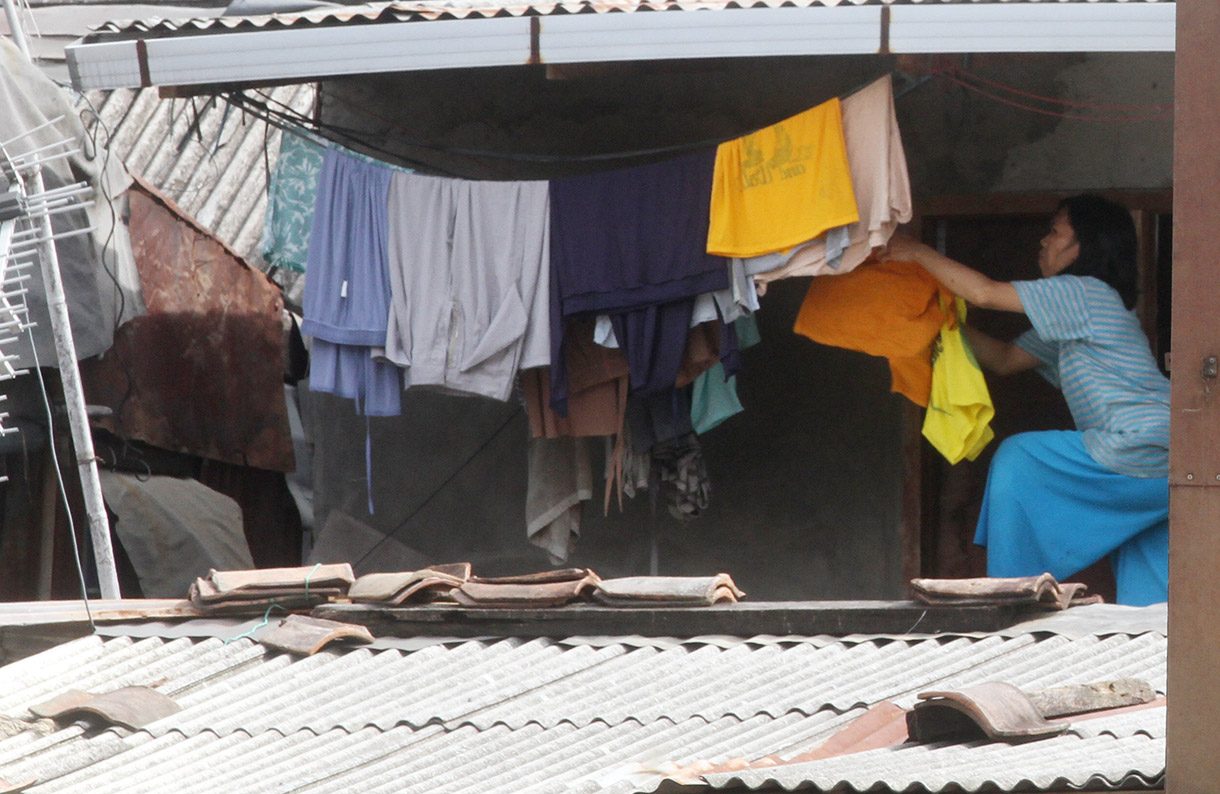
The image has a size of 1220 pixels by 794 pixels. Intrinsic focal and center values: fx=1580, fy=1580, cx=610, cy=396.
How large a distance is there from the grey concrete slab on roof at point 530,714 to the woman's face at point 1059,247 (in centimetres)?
212

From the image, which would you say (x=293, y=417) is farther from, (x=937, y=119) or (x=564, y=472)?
(x=937, y=119)

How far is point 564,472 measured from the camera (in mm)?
6699

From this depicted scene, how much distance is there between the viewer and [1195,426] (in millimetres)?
2732

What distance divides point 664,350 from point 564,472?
0.86 m

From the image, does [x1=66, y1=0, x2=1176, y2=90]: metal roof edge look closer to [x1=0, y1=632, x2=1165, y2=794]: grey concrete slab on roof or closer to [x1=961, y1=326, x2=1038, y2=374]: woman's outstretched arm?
[x1=961, y1=326, x2=1038, y2=374]: woman's outstretched arm

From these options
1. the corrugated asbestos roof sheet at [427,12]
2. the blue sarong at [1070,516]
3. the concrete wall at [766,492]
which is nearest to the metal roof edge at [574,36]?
the corrugated asbestos roof sheet at [427,12]

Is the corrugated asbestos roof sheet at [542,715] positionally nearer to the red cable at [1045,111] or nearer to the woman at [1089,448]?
the woman at [1089,448]

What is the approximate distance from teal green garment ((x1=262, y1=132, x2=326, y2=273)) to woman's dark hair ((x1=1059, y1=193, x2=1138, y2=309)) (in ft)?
10.1

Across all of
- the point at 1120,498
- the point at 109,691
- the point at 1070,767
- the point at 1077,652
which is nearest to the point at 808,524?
the point at 1120,498

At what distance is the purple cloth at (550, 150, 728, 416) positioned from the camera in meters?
6.06

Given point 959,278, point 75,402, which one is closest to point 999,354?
point 959,278

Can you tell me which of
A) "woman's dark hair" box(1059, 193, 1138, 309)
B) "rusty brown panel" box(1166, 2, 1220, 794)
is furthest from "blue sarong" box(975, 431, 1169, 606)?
"rusty brown panel" box(1166, 2, 1220, 794)

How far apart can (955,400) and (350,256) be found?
2.48 meters

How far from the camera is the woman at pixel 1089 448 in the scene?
5.75m
